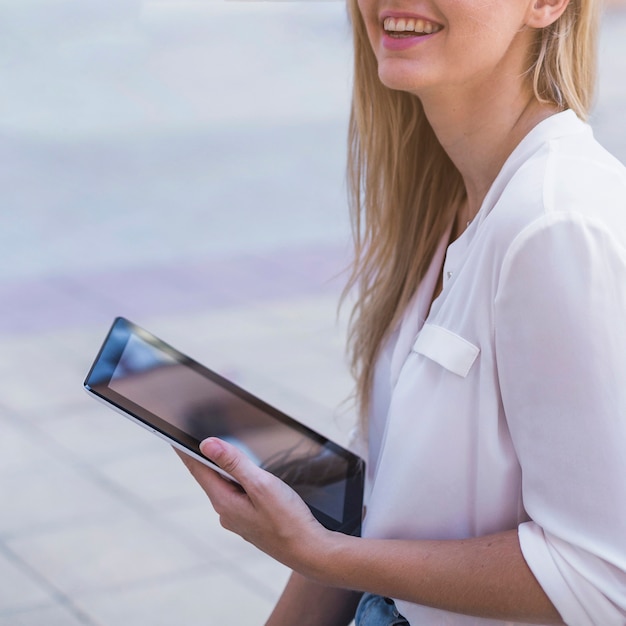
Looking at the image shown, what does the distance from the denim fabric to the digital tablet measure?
80 mm

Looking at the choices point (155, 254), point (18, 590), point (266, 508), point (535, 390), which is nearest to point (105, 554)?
point (18, 590)

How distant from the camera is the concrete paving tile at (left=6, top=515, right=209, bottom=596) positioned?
246 centimetres

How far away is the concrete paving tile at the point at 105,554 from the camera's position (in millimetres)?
2465

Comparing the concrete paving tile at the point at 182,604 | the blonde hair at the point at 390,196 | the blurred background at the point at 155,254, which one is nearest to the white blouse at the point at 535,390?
the blonde hair at the point at 390,196

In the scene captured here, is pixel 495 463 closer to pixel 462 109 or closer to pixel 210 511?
pixel 462 109

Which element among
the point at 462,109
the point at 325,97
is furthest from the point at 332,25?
the point at 462,109

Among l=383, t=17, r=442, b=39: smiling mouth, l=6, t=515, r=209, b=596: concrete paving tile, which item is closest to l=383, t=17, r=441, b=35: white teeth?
l=383, t=17, r=442, b=39: smiling mouth

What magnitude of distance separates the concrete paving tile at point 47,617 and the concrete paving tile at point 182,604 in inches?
1.0

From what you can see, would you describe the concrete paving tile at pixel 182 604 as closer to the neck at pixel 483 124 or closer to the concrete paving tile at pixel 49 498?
the concrete paving tile at pixel 49 498

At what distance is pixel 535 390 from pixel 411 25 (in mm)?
419

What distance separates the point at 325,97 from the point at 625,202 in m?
6.77

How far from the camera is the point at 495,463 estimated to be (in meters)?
0.94

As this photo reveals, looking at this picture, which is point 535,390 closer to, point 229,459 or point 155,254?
point 229,459

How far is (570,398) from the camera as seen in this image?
33.0 inches
